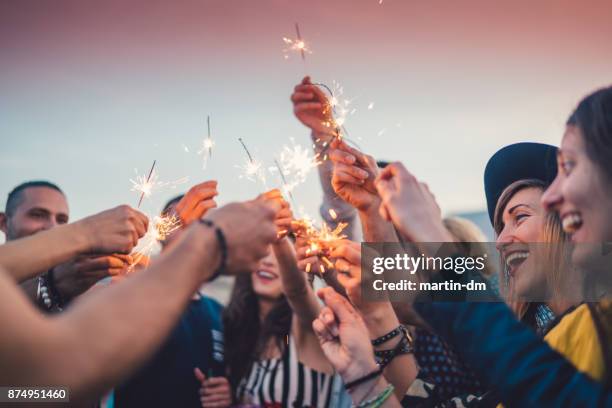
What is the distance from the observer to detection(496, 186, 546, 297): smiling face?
9.21 feet

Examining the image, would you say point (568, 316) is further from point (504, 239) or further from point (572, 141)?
point (504, 239)

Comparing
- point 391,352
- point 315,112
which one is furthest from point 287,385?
point 315,112

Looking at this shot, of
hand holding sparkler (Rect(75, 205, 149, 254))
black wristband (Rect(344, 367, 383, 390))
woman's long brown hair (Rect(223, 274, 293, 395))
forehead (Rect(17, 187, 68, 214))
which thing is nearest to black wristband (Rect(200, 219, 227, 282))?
black wristband (Rect(344, 367, 383, 390))

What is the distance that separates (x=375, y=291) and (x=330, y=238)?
467 millimetres

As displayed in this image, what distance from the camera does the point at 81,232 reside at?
2.67 metres

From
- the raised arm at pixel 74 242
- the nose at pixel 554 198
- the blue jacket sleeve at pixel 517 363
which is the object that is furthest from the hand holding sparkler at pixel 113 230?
the nose at pixel 554 198

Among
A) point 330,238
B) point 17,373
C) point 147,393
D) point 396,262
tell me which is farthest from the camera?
point 147,393

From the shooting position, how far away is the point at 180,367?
3.82 m

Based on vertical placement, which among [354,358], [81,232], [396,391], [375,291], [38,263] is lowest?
[396,391]

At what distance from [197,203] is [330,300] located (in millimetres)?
1006

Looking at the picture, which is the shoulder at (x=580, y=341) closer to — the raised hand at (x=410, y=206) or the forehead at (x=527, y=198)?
the raised hand at (x=410, y=206)

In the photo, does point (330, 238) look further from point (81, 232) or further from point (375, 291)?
point (81, 232)

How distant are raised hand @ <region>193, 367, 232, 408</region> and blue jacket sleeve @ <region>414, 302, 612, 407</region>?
255 cm

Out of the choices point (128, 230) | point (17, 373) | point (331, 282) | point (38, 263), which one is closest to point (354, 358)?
point (331, 282)
